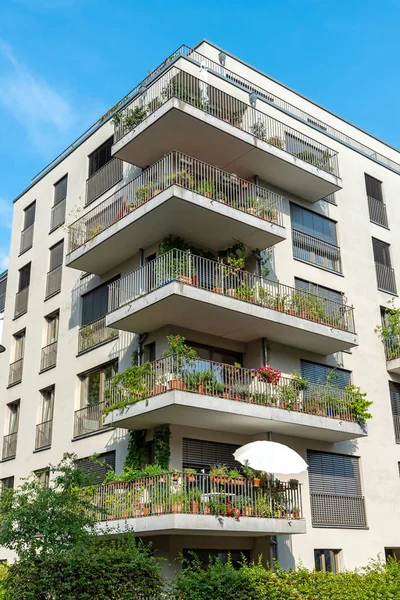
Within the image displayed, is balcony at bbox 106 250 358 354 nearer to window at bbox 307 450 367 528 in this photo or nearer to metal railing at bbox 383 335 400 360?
metal railing at bbox 383 335 400 360

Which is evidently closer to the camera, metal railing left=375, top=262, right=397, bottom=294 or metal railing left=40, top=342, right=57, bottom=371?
metal railing left=40, top=342, right=57, bottom=371

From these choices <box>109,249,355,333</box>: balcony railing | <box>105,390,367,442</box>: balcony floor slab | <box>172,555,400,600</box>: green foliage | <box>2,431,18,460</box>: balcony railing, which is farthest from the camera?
<box>2,431,18,460</box>: balcony railing

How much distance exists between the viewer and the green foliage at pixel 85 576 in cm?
1369

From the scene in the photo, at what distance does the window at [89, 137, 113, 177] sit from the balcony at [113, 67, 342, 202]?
9.56 ft

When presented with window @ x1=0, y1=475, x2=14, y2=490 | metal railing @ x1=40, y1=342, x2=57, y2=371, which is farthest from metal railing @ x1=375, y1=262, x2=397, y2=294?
window @ x1=0, y1=475, x2=14, y2=490

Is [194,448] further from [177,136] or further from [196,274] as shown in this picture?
[177,136]

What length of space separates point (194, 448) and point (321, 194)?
11565 mm

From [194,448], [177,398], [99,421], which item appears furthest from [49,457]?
A: [177,398]

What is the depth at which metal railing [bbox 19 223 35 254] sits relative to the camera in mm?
32263

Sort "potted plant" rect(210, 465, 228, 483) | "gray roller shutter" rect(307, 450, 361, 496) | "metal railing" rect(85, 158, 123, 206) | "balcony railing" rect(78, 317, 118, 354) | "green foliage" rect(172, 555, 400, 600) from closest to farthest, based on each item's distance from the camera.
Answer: "green foliage" rect(172, 555, 400, 600)
"potted plant" rect(210, 465, 228, 483)
"gray roller shutter" rect(307, 450, 361, 496)
"balcony railing" rect(78, 317, 118, 354)
"metal railing" rect(85, 158, 123, 206)

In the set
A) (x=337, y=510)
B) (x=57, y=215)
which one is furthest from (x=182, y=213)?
(x=337, y=510)

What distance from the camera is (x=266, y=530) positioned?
62.6ft

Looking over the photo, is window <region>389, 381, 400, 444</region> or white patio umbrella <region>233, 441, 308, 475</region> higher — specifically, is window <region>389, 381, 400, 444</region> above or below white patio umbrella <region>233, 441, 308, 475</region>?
above

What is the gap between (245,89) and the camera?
2628cm
